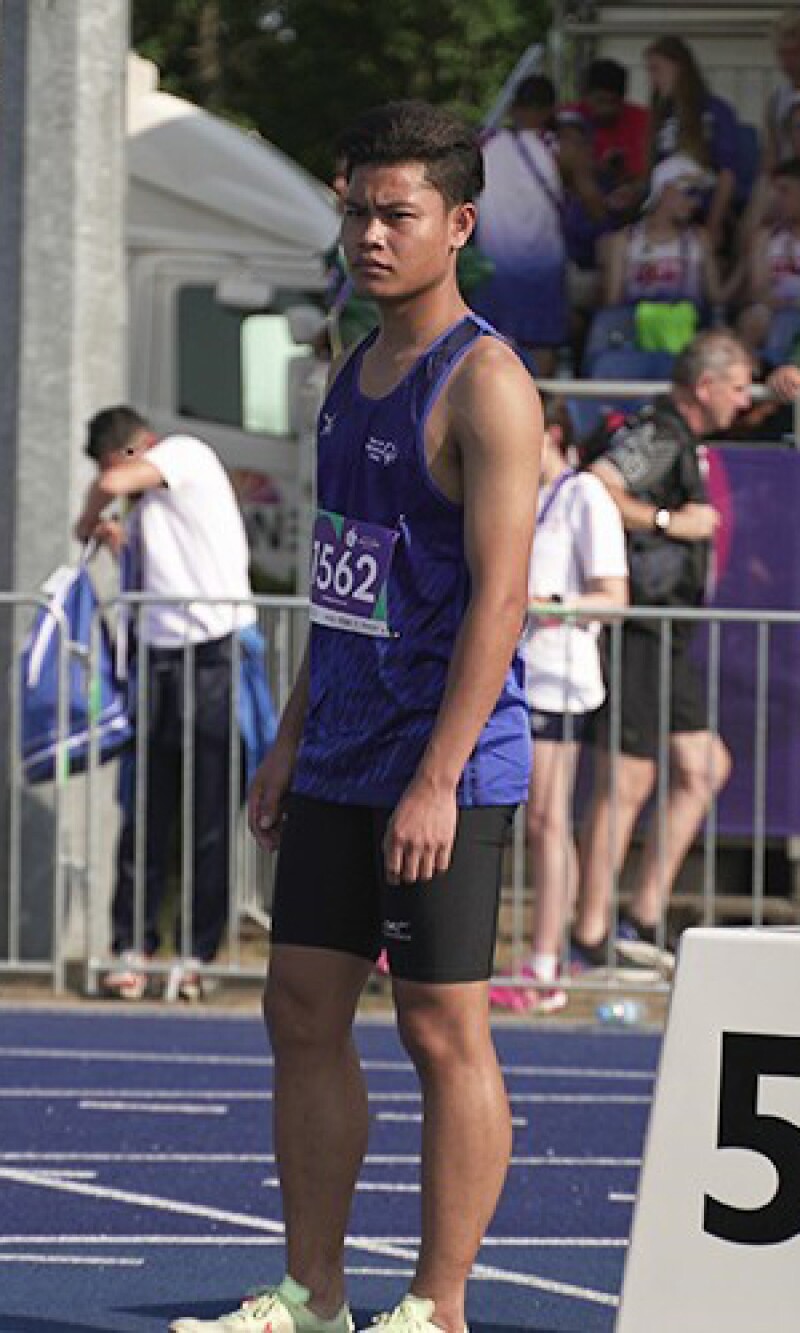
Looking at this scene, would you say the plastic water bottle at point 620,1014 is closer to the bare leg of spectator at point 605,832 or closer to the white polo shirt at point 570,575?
the bare leg of spectator at point 605,832

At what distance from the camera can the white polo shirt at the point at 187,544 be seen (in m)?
12.5

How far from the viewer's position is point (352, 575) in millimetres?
6410

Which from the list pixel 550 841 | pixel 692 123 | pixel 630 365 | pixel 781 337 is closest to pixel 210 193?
pixel 692 123

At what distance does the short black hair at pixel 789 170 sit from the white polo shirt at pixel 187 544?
3715 millimetres

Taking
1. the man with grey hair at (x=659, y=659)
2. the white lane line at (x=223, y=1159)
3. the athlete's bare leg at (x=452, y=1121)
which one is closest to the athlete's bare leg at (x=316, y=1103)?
the athlete's bare leg at (x=452, y=1121)

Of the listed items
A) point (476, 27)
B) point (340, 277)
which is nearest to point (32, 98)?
point (340, 277)

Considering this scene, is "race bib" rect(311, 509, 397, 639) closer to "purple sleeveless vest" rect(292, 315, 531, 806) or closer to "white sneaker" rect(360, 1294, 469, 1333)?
"purple sleeveless vest" rect(292, 315, 531, 806)

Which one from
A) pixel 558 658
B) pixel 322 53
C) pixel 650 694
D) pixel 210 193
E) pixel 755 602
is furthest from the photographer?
pixel 322 53

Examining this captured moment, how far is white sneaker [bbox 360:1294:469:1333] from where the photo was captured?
6305mm

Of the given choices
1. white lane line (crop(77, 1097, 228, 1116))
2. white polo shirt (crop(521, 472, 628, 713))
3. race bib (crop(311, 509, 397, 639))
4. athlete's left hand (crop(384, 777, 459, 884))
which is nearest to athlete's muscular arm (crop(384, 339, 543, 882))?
athlete's left hand (crop(384, 777, 459, 884))

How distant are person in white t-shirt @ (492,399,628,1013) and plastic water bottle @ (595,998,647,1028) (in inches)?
8.1

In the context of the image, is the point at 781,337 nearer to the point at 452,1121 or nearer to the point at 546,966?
the point at 546,966

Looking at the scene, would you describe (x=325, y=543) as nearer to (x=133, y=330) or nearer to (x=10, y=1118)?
(x=10, y=1118)

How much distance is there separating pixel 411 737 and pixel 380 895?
29 cm
